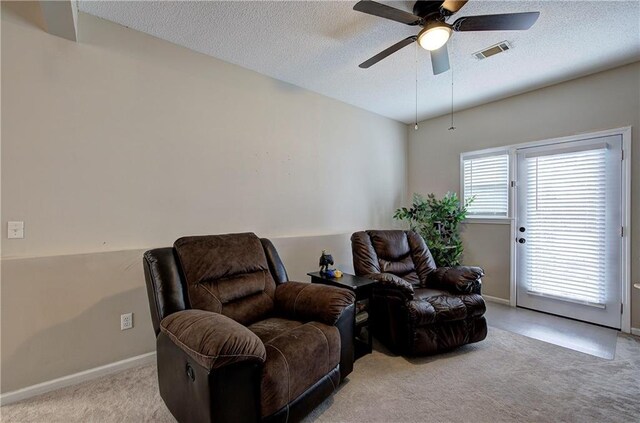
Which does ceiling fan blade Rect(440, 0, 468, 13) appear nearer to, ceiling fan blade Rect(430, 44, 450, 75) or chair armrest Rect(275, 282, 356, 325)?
ceiling fan blade Rect(430, 44, 450, 75)

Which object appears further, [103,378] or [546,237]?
[546,237]

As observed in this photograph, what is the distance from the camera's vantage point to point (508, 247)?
384cm

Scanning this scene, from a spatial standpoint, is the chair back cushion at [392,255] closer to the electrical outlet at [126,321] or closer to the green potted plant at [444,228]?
the green potted plant at [444,228]

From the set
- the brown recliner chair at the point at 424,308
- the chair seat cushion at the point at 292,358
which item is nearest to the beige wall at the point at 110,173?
the brown recliner chair at the point at 424,308

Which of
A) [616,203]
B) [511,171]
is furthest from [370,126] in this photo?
[616,203]

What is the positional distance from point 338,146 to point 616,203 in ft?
9.96

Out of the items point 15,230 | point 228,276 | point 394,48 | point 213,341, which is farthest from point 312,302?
point 15,230

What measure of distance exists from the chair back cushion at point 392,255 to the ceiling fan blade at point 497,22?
196 centimetres

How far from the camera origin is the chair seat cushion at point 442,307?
7.87 feet

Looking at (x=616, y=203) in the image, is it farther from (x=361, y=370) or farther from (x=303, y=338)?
(x=303, y=338)

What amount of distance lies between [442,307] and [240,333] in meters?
1.78

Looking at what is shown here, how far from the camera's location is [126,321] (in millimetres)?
2334

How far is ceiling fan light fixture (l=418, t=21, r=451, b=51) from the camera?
1.95 metres

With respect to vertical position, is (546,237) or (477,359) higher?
(546,237)
